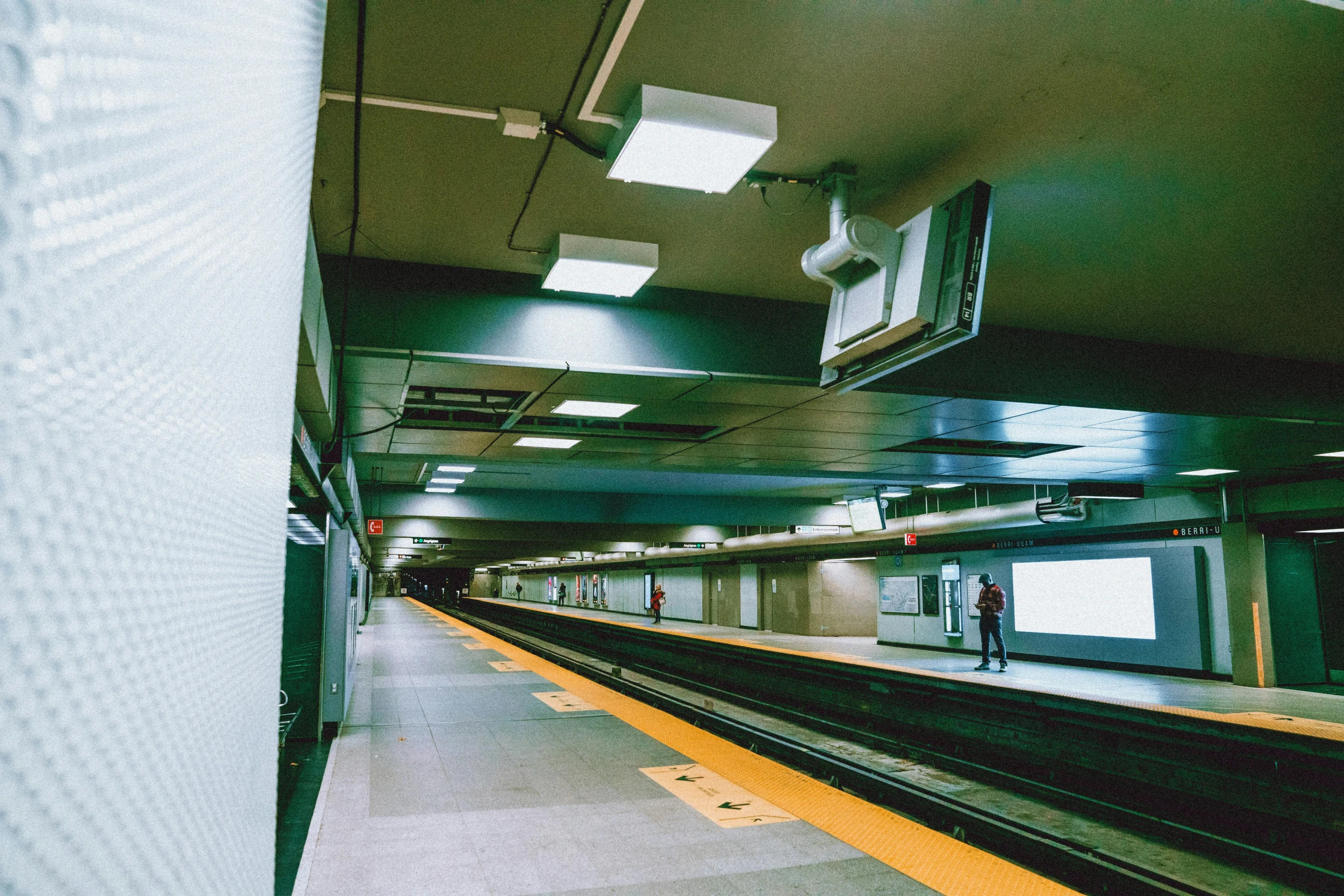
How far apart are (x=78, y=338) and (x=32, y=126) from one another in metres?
0.07

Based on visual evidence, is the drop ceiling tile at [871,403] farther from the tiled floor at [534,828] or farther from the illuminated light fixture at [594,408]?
the tiled floor at [534,828]

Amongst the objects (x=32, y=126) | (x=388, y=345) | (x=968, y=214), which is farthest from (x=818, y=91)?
(x=32, y=126)

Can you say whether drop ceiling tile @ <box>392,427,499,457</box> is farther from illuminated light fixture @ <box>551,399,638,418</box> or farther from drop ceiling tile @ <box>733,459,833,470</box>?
drop ceiling tile @ <box>733,459,833,470</box>

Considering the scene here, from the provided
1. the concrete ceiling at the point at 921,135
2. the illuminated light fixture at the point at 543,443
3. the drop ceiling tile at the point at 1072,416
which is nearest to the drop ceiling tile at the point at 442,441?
the illuminated light fixture at the point at 543,443

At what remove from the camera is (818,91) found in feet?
11.9

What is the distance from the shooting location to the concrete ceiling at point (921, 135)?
3156 mm

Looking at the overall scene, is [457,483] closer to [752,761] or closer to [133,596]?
[752,761]

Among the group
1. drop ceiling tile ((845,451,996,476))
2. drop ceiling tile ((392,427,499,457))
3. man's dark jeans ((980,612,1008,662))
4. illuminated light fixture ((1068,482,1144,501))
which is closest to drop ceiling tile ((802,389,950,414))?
drop ceiling tile ((845,451,996,476))

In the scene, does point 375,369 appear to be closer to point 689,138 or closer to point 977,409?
point 689,138

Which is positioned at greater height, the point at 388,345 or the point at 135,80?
the point at 388,345

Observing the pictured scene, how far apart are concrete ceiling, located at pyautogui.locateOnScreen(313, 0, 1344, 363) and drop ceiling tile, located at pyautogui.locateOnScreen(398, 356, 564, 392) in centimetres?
66

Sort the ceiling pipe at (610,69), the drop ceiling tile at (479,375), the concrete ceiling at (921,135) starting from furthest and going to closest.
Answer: the drop ceiling tile at (479,375) < the concrete ceiling at (921,135) < the ceiling pipe at (610,69)

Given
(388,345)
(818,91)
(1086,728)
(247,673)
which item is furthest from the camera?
(1086,728)

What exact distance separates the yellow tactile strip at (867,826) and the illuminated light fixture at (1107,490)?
7.05 metres
